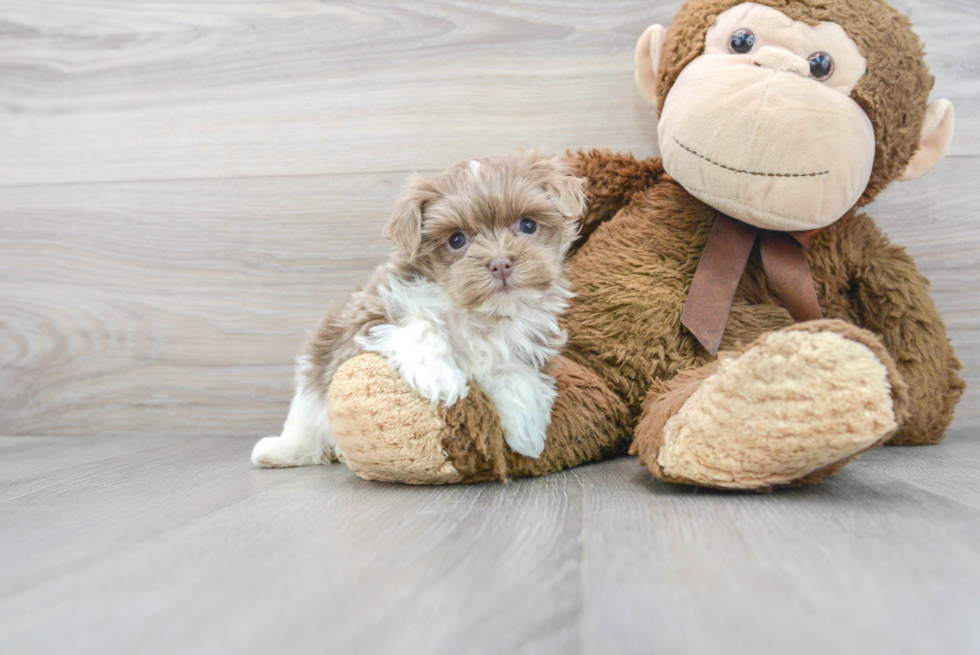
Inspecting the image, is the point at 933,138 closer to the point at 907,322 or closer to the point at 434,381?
the point at 907,322

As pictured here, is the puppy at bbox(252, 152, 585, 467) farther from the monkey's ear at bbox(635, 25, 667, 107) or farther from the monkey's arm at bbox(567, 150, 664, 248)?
the monkey's ear at bbox(635, 25, 667, 107)

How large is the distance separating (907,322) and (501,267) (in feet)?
2.56

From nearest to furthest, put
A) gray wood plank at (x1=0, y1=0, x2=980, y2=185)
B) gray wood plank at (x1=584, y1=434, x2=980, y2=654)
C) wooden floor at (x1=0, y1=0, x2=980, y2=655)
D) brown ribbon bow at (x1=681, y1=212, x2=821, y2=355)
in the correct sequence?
gray wood plank at (x1=584, y1=434, x2=980, y2=654) → wooden floor at (x1=0, y1=0, x2=980, y2=655) → brown ribbon bow at (x1=681, y1=212, x2=821, y2=355) → gray wood plank at (x1=0, y1=0, x2=980, y2=185)

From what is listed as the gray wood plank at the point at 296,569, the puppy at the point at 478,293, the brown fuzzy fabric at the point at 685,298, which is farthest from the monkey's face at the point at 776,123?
the gray wood plank at the point at 296,569

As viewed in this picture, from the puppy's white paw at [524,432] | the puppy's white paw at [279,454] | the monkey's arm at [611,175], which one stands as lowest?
the puppy's white paw at [279,454]

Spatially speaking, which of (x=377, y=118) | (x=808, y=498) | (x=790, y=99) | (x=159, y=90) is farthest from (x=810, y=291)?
(x=159, y=90)

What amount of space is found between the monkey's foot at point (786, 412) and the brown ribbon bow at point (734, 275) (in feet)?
0.84

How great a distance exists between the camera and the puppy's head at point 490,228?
3.16 ft

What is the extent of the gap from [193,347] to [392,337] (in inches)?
33.4

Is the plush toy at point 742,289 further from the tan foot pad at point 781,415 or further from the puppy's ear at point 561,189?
the puppy's ear at point 561,189

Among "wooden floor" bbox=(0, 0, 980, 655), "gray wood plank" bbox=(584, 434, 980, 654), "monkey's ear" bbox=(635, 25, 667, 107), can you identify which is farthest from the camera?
"monkey's ear" bbox=(635, 25, 667, 107)

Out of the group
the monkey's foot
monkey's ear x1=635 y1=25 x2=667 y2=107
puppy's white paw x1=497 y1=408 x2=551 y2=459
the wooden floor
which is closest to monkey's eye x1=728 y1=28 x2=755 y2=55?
monkey's ear x1=635 y1=25 x2=667 y2=107

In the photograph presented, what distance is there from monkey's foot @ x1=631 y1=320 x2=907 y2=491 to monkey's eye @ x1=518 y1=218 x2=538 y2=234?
0.33 metres

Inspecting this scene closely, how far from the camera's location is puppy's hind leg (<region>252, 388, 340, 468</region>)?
1207 millimetres
